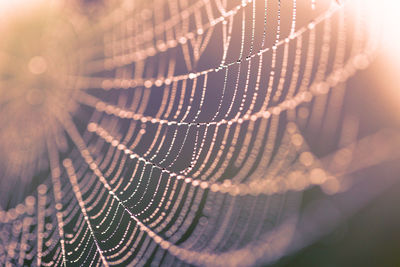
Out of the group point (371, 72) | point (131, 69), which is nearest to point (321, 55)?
point (371, 72)

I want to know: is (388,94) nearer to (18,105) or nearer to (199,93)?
(199,93)

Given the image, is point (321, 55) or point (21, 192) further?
point (21, 192)

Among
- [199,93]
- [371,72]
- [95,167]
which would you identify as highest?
[371,72]

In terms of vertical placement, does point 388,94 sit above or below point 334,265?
above

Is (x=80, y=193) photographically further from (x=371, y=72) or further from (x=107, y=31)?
(x=371, y=72)

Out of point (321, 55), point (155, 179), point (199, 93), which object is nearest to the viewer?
point (321, 55)

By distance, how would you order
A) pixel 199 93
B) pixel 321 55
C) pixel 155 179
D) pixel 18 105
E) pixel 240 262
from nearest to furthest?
pixel 321 55, pixel 240 262, pixel 199 93, pixel 155 179, pixel 18 105
